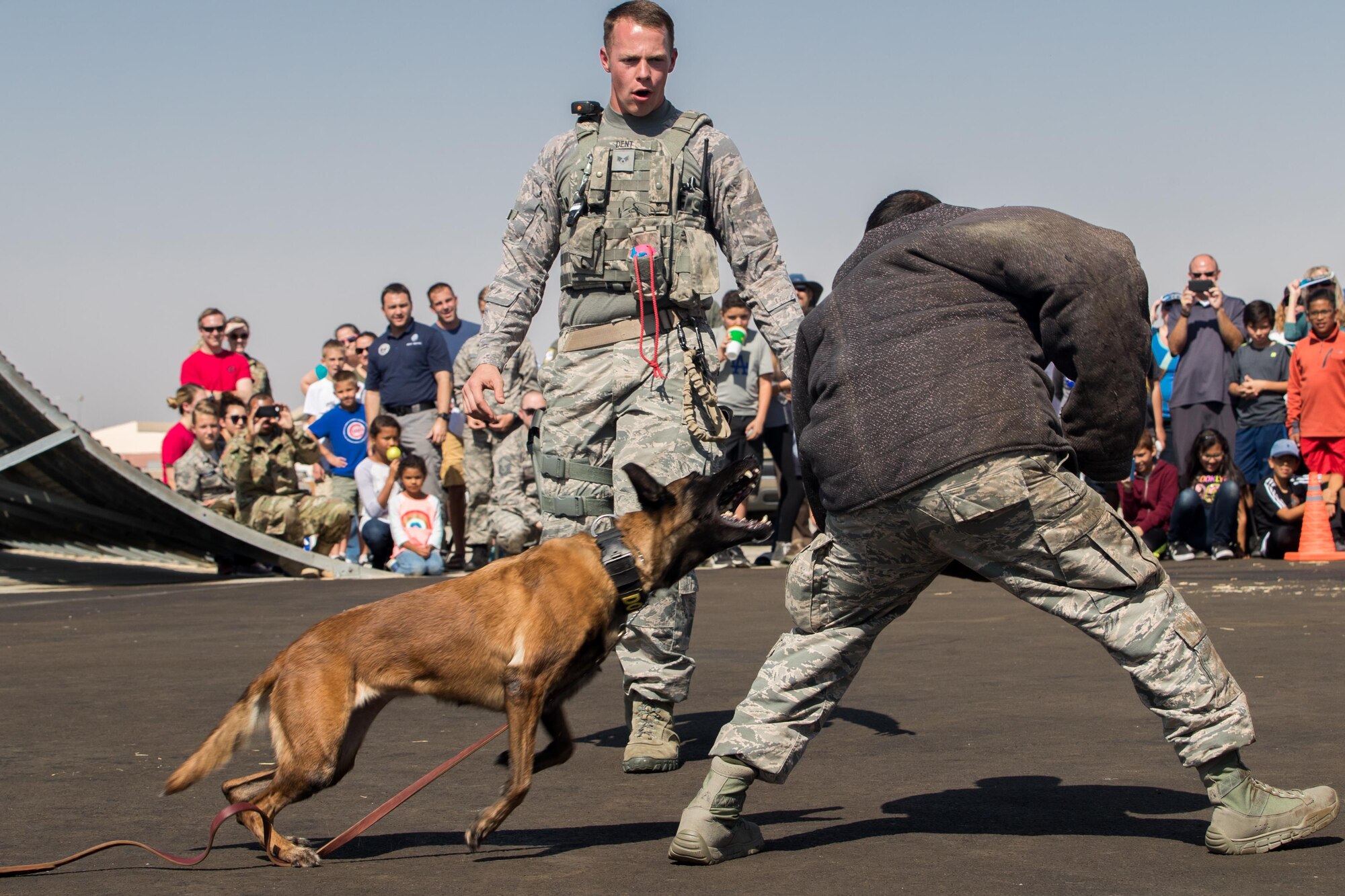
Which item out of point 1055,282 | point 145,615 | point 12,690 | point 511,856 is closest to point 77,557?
point 145,615

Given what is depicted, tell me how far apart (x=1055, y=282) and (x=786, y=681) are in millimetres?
1252

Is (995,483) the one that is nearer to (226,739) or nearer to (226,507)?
(226,739)

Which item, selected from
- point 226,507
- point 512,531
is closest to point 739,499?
point 512,531

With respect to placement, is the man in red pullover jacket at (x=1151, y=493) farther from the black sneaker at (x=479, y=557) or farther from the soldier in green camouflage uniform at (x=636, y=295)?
the soldier in green camouflage uniform at (x=636, y=295)

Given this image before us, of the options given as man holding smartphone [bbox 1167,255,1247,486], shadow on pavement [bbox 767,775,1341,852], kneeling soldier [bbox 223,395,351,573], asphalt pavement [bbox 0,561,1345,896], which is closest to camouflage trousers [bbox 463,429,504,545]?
kneeling soldier [bbox 223,395,351,573]

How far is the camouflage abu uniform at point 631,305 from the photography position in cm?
544

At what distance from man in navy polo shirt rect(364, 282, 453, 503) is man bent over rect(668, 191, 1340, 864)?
985 centimetres

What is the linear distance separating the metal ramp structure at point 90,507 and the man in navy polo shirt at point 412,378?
54.6 inches

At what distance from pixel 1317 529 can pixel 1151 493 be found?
4.82ft

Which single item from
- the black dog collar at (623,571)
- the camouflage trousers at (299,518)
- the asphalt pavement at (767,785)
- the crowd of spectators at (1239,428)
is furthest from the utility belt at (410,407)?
the black dog collar at (623,571)

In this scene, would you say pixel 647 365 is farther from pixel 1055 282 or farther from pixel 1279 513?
pixel 1279 513

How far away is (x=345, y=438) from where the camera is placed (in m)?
14.5

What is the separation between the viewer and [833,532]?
13.1 ft

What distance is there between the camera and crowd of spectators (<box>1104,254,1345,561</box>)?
13445mm
